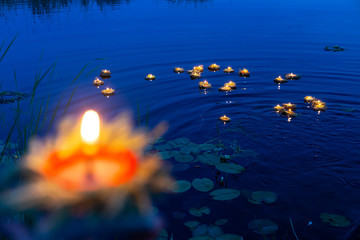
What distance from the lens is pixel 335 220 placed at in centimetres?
390

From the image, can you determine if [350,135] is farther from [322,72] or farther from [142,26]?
[142,26]

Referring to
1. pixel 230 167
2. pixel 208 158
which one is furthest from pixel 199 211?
pixel 208 158

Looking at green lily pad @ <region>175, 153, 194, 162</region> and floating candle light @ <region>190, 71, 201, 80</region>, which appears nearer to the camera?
green lily pad @ <region>175, 153, 194, 162</region>

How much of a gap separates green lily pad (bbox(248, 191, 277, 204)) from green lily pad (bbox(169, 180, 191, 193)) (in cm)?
86

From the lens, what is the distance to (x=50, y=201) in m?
0.53

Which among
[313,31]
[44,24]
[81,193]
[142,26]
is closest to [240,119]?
[81,193]

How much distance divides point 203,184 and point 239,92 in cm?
408

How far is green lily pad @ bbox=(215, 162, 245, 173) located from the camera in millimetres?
4875

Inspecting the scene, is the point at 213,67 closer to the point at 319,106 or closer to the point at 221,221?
the point at 319,106

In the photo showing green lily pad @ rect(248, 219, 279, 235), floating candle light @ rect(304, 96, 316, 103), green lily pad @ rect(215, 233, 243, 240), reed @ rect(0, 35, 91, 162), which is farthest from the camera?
floating candle light @ rect(304, 96, 316, 103)

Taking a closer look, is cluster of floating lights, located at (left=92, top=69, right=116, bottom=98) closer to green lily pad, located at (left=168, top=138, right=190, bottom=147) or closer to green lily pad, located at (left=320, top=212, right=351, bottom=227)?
green lily pad, located at (left=168, top=138, right=190, bottom=147)

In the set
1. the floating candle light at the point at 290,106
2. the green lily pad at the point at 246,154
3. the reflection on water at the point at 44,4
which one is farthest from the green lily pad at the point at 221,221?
the reflection on water at the point at 44,4

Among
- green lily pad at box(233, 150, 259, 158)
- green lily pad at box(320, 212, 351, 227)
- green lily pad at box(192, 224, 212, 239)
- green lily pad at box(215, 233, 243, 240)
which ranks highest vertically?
green lily pad at box(233, 150, 259, 158)

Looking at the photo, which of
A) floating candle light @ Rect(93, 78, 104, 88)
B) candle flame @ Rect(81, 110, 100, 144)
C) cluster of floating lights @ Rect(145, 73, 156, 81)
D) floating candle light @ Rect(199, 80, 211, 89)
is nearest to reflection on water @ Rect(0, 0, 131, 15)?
floating candle light @ Rect(93, 78, 104, 88)
